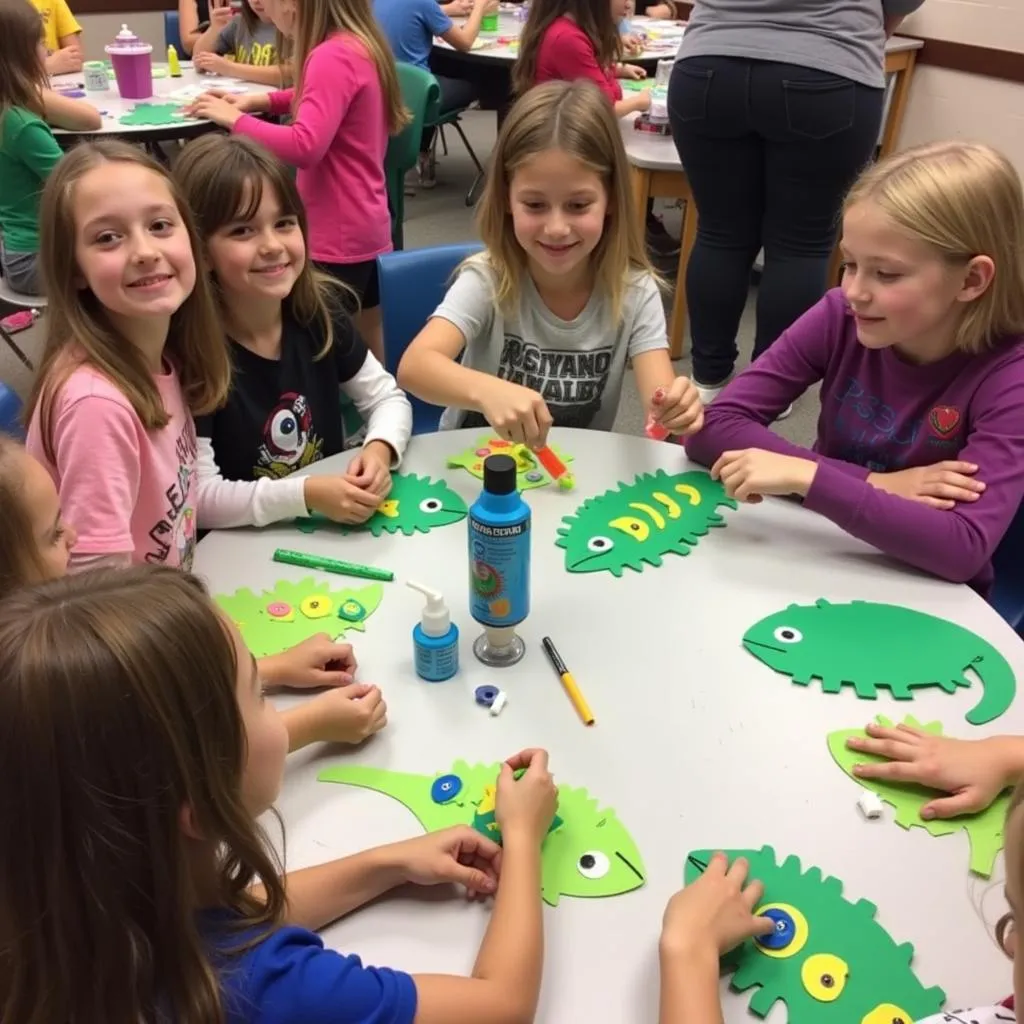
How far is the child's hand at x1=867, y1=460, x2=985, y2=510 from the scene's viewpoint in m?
1.17

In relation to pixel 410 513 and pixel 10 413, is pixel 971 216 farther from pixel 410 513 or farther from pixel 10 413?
pixel 10 413

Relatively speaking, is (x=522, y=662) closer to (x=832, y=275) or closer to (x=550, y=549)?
(x=550, y=549)

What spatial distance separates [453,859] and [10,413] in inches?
32.4

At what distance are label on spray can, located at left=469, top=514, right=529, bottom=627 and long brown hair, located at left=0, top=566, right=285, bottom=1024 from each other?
34cm

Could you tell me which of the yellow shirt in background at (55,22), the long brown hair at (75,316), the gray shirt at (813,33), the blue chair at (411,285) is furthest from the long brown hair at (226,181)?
the yellow shirt in background at (55,22)

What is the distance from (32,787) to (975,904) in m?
0.68

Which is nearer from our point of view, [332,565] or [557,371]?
[332,565]

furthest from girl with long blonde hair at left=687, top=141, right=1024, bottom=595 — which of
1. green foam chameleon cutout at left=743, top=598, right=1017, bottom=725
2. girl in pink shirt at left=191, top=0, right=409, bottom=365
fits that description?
girl in pink shirt at left=191, top=0, right=409, bottom=365

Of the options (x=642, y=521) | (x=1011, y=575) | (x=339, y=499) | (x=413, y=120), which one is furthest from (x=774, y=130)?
(x=339, y=499)

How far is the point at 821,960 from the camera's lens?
2.31 feet

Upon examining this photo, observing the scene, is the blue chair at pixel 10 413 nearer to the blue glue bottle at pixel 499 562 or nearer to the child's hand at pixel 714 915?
the blue glue bottle at pixel 499 562

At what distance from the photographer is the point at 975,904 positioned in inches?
29.4

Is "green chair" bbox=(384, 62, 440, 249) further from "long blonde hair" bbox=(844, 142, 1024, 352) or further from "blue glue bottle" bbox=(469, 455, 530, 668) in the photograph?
"blue glue bottle" bbox=(469, 455, 530, 668)

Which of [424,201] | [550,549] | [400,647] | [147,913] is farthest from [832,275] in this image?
[147,913]
